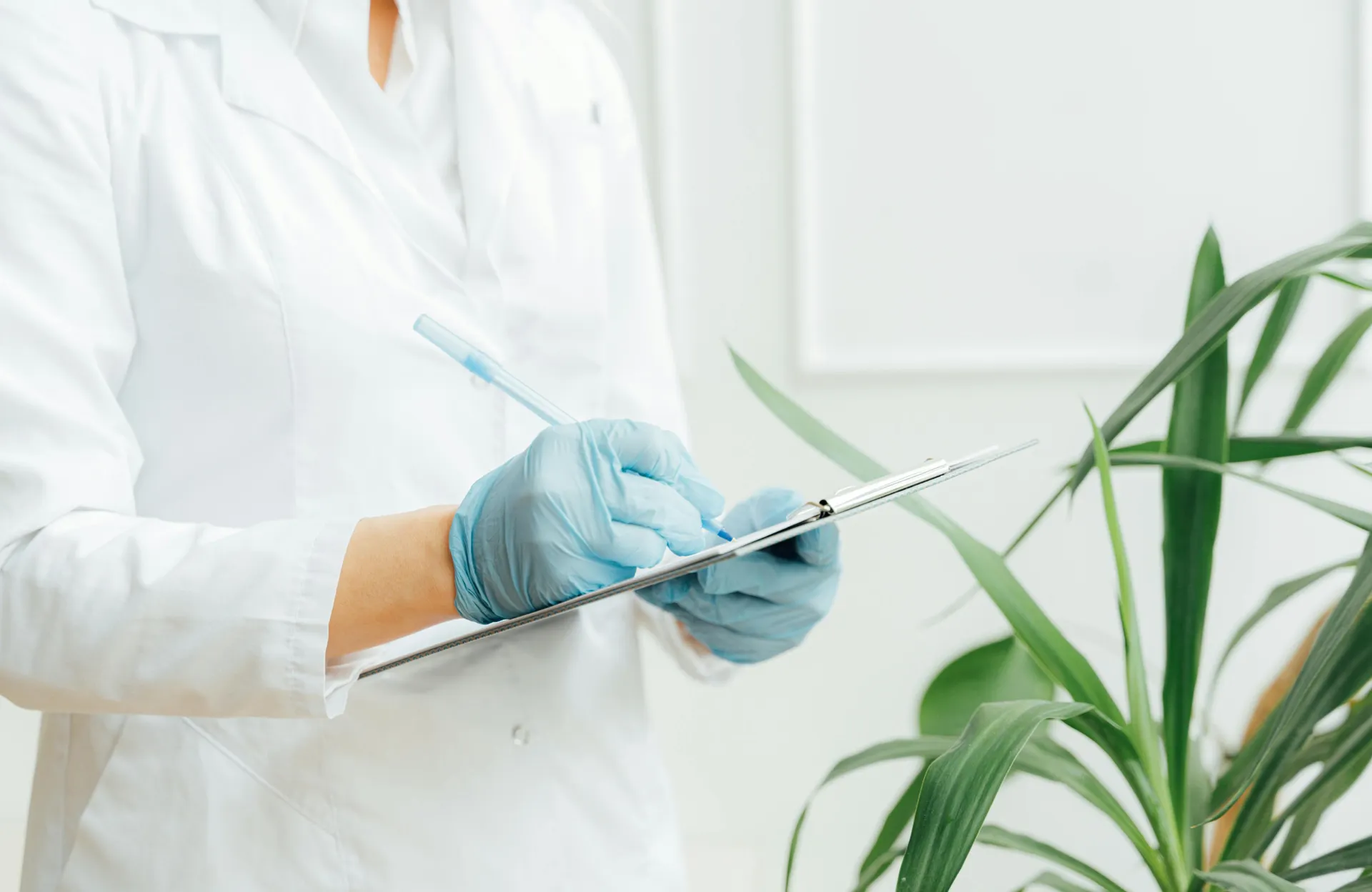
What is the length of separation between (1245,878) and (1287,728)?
7 cm

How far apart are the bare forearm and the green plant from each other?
240mm

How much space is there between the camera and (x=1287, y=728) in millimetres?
523

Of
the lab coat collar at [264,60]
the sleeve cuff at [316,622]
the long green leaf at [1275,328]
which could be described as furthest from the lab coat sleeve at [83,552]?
the long green leaf at [1275,328]

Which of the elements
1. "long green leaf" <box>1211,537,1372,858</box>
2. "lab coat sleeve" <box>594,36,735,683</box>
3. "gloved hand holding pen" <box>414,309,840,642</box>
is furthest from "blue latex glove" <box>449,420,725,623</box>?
"long green leaf" <box>1211,537,1372,858</box>

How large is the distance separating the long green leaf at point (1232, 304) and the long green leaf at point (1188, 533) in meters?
0.06

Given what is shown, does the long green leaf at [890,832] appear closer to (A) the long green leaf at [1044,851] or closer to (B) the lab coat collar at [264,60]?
(A) the long green leaf at [1044,851]

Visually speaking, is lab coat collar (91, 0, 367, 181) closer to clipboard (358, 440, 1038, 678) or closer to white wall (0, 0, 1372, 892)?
clipboard (358, 440, 1038, 678)

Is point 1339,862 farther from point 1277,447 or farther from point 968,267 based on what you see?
point 968,267

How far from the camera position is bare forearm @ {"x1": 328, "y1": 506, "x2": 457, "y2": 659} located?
0.61m

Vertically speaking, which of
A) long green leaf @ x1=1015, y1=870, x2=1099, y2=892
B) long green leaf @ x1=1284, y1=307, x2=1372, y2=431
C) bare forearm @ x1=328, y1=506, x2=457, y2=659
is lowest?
long green leaf @ x1=1015, y1=870, x2=1099, y2=892

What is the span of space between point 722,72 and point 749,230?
Result: 0.72 ft

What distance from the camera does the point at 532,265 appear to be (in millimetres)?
804

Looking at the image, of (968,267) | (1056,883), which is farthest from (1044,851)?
(968,267)

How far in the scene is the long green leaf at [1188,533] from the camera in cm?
61
